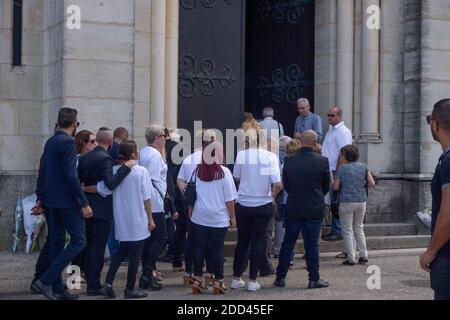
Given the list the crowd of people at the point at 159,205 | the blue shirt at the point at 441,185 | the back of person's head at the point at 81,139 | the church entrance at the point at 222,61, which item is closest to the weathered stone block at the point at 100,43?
the church entrance at the point at 222,61

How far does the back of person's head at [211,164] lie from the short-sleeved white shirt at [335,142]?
3.49 m

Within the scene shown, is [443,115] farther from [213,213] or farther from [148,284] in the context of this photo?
[148,284]

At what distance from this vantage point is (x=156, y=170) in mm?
8742

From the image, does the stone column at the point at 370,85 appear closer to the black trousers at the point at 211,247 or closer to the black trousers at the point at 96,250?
the black trousers at the point at 211,247

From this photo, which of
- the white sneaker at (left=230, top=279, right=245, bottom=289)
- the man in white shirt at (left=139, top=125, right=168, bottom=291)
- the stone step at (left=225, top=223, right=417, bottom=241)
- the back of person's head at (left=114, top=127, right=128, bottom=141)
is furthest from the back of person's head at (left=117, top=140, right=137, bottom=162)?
the stone step at (left=225, top=223, right=417, bottom=241)

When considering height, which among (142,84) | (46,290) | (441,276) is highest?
(142,84)

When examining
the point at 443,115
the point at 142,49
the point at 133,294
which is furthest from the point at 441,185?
the point at 142,49

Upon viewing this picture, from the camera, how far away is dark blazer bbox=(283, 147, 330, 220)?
8.77m

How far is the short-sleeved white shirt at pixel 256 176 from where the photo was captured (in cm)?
874

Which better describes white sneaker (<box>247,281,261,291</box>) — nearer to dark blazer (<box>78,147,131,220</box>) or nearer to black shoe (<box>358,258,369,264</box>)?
dark blazer (<box>78,147,131,220</box>)

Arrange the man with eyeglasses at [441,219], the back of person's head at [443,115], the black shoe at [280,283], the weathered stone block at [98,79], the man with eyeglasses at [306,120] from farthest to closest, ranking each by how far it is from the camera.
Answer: the man with eyeglasses at [306,120], the weathered stone block at [98,79], the black shoe at [280,283], the back of person's head at [443,115], the man with eyeglasses at [441,219]

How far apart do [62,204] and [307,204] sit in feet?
8.23

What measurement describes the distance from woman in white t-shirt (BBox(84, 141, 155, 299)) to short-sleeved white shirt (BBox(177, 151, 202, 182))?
2.40ft
